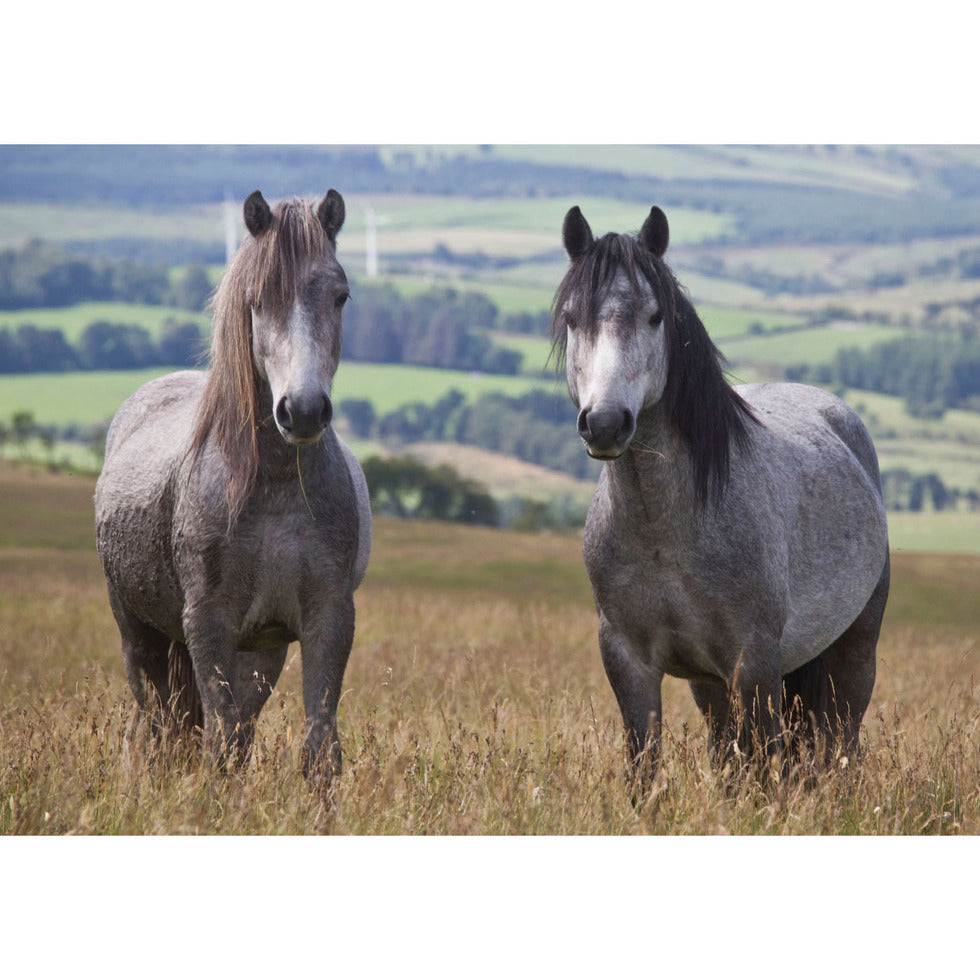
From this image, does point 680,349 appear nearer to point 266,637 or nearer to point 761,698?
point 761,698

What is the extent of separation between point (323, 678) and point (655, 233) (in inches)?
96.2

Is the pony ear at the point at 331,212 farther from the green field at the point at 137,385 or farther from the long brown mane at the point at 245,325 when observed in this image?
the green field at the point at 137,385

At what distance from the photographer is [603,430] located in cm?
446

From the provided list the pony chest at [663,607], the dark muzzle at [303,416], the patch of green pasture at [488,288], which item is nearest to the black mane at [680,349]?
the pony chest at [663,607]

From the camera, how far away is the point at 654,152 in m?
45.9

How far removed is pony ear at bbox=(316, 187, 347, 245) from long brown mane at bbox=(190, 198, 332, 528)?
0.22ft

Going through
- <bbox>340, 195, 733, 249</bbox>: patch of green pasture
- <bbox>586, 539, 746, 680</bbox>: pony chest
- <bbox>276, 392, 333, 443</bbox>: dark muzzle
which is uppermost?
<bbox>340, 195, 733, 249</bbox>: patch of green pasture

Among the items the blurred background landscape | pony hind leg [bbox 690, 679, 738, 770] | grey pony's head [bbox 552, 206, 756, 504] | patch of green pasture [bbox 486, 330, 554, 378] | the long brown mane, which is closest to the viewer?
grey pony's head [bbox 552, 206, 756, 504]

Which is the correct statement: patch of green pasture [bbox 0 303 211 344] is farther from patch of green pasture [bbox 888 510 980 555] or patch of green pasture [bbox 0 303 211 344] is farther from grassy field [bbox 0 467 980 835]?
grassy field [bbox 0 467 980 835]

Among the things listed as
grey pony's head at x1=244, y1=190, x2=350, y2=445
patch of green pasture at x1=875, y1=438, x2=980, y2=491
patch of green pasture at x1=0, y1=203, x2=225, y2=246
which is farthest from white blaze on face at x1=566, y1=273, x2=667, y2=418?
patch of green pasture at x1=0, y1=203, x2=225, y2=246

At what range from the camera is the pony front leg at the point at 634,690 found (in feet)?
17.1

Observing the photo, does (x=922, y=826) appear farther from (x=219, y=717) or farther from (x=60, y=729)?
(x=60, y=729)

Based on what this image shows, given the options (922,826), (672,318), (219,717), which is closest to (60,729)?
(219,717)

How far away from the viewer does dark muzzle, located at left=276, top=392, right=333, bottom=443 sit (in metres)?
4.58
